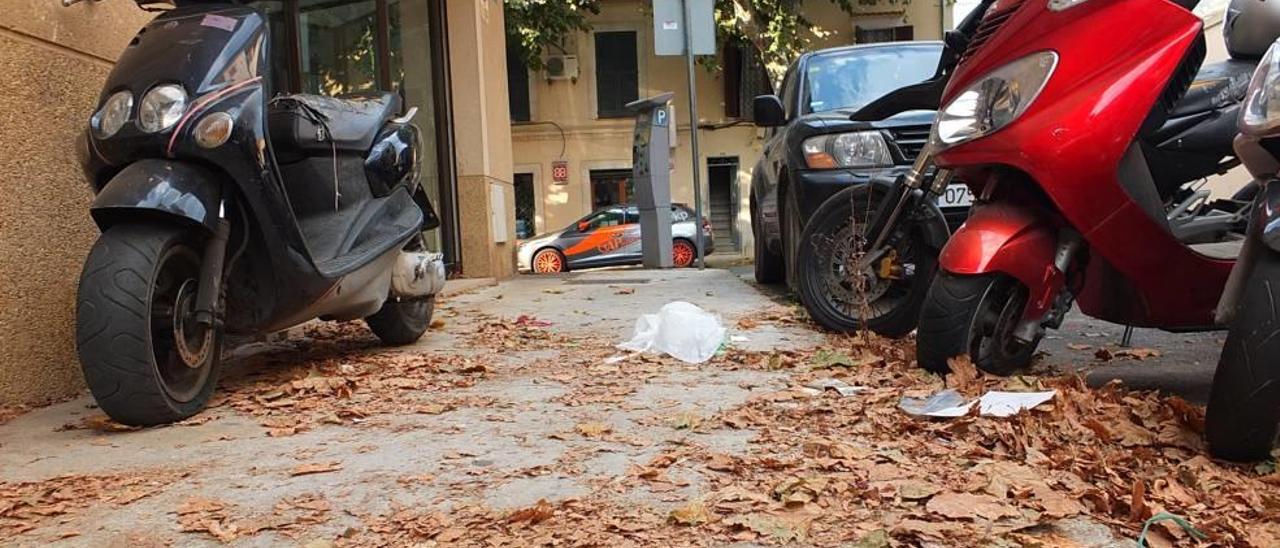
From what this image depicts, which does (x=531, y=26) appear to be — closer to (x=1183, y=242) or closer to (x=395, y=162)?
(x=395, y=162)

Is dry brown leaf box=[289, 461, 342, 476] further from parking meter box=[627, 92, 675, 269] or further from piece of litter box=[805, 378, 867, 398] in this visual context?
parking meter box=[627, 92, 675, 269]

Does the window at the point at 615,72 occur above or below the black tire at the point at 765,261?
above

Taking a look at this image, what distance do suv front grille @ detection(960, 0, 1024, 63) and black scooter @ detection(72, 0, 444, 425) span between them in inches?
94.2

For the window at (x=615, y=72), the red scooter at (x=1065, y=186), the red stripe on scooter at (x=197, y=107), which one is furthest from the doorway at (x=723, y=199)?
the red stripe on scooter at (x=197, y=107)

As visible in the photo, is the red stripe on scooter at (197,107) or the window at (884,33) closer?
the red stripe on scooter at (197,107)

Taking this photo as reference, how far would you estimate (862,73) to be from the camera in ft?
21.2

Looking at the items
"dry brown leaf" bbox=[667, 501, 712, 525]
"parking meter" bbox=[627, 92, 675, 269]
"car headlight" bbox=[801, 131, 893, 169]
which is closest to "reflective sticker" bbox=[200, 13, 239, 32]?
"dry brown leaf" bbox=[667, 501, 712, 525]

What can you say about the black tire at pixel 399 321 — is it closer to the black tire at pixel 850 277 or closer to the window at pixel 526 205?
the black tire at pixel 850 277

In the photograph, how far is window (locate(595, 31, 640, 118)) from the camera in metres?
25.7

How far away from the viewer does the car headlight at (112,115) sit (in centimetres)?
293

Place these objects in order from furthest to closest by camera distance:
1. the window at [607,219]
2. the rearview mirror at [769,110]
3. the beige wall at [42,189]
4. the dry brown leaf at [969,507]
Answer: the window at [607,219]
the rearview mirror at [769,110]
the beige wall at [42,189]
the dry brown leaf at [969,507]

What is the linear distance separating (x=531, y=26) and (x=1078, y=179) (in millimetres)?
20464

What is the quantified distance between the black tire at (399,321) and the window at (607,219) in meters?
14.4

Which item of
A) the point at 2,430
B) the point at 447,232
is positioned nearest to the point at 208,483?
the point at 2,430
